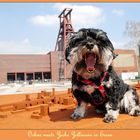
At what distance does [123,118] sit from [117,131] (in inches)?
38.2

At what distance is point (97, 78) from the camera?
17.3 feet

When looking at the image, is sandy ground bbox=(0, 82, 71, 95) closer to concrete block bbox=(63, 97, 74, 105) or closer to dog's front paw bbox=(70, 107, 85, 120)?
concrete block bbox=(63, 97, 74, 105)

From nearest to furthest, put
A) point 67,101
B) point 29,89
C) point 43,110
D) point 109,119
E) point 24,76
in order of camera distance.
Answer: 1. point 109,119
2. point 43,110
3. point 67,101
4. point 29,89
5. point 24,76

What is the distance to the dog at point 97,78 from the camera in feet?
16.1

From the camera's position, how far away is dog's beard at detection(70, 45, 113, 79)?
4848 mm

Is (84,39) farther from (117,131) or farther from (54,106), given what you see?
(54,106)

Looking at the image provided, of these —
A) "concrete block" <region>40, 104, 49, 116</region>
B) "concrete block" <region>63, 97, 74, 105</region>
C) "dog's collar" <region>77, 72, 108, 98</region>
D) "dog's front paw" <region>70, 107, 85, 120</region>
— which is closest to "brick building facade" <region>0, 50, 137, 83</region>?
"concrete block" <region>63, 97, 74, 105</region>

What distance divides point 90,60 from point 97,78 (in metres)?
0.41

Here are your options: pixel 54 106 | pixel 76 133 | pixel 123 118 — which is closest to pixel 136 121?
pixel 123 118

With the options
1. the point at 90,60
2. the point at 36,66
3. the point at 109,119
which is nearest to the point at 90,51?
the point at 90,60

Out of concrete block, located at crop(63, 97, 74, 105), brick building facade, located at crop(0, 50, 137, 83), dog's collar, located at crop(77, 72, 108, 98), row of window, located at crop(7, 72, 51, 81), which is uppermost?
dog's collar, located at crop(77, 72, 108, 98)

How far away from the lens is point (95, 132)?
171 inches

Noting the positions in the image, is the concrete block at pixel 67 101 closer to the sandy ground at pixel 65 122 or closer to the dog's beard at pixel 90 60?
the sandy ground at pixel 65 122

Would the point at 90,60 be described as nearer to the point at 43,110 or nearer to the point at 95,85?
the point at 95,85
